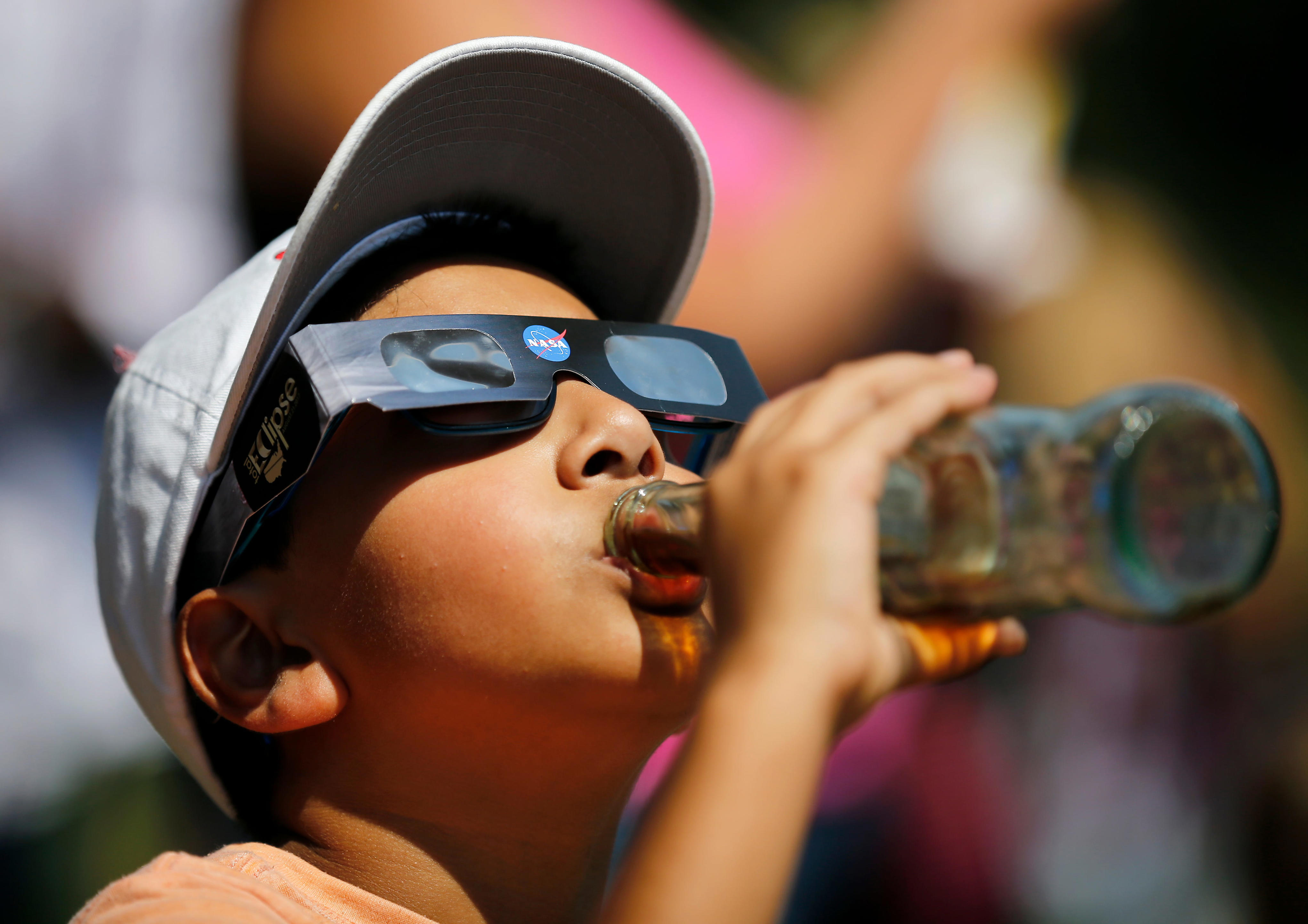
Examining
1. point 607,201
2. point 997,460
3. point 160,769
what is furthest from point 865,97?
point 160,769

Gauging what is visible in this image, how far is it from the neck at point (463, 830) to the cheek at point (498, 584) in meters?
0.13

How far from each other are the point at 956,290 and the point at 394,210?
1566 mm

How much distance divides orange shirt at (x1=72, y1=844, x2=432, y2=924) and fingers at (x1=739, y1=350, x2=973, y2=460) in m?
0.60

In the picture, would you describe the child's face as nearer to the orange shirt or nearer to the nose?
the nose

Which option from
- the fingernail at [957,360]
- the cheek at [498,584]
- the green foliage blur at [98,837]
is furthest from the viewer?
the green foliage blur at [98,837]

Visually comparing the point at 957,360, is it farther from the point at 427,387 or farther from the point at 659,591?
the point at 427,387

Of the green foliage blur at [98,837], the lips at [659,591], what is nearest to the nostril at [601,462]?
the lips at [659,591]

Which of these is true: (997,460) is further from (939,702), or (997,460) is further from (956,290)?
(939,702)

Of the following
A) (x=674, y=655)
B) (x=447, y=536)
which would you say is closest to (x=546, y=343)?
(x=447, y=536)

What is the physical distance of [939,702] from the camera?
101 inches

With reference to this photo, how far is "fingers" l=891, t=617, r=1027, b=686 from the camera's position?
2.43ft

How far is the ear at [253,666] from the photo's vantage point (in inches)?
41.4

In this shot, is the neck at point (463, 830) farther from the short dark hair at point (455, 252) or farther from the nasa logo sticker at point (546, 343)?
the short dark hair at point (455, 252)

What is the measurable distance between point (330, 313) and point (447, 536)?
40cm
